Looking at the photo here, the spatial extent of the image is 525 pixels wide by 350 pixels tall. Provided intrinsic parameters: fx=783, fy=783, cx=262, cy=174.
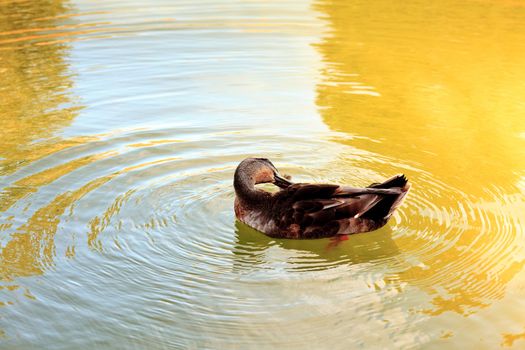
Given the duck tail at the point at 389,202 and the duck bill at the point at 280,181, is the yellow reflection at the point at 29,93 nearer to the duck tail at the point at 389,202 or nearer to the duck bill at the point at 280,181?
the duck bill at the point at 280,181

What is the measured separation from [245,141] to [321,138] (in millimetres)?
842

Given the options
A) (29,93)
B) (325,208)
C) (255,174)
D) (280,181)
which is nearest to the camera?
(325,208)

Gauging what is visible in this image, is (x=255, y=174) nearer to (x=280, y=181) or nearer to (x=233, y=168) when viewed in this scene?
(x=280, y=181)

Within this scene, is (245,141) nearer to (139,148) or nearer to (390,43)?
(139,148)

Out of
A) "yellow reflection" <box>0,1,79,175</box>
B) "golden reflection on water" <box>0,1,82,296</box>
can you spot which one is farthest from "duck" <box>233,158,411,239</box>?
"yellow reflection" <box>0,1,79,175</box>

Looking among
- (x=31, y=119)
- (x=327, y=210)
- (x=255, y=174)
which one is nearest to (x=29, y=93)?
(x=31, y=119)

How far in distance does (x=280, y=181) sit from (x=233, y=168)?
94cm

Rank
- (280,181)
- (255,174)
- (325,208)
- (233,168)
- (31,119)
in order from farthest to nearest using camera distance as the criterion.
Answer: (31,119)
(233,168)
(280,181)
(255,174)
(325,208)

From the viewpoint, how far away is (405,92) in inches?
411

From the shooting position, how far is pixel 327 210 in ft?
20.9

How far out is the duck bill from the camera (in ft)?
22.9

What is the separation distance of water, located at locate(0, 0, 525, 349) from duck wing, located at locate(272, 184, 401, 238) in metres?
0.15

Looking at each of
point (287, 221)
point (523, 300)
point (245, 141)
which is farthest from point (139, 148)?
point (523, 300)

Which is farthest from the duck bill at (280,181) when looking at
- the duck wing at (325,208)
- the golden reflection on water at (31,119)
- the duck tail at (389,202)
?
the golden reflection on water at (31,119)
